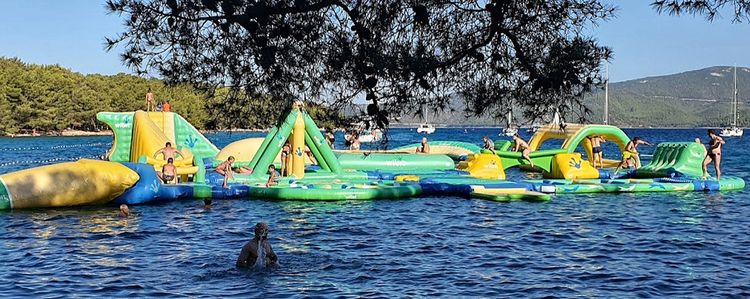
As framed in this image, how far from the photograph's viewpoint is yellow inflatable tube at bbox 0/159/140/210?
21.0 metres

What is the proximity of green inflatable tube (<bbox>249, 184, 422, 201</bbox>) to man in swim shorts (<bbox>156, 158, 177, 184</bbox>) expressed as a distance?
8.26 ft

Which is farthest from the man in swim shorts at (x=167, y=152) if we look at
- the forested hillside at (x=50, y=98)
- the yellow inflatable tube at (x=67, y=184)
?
the forested hillside at (x=50, y=98)

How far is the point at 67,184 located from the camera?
21516 millimetres

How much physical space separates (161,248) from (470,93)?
32.9 feet

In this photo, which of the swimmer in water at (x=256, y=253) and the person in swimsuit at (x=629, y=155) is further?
the person in swimsuit at (x=629, y=155)

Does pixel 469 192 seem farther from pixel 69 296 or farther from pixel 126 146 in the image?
pixel 69 296

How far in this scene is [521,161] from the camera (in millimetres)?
31562

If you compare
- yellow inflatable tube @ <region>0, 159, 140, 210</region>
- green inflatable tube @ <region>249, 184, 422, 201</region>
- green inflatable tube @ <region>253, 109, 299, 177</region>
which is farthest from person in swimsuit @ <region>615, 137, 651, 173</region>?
yellow inflatable tube @ <region>0, 159, 140, 210</region>

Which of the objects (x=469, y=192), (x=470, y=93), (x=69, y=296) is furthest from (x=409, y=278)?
(x=469, y=192)

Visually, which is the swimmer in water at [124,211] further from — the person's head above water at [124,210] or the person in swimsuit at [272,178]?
the person in swimsuit at [272,178]

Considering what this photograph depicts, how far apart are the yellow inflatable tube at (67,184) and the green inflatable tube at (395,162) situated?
33.7ft

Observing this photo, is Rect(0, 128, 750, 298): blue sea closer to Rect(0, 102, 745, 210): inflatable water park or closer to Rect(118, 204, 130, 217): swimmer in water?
Rect(118, 204, 130, 217): swimmer in water

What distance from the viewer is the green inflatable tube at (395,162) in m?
31.2

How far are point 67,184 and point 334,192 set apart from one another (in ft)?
21.6
